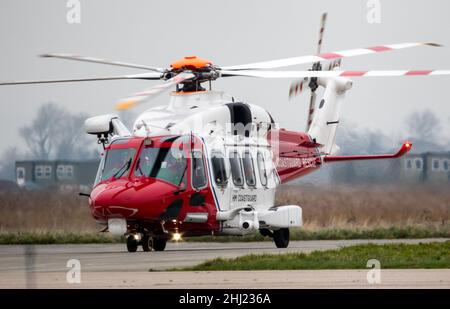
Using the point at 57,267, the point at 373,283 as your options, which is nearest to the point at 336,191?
the point at 57,267

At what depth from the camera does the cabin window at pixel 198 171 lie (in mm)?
23844

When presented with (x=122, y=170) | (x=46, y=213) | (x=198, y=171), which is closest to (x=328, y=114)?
(x=198, y=171)

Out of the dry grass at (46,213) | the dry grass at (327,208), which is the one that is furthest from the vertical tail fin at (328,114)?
the dry grass at (46,213)

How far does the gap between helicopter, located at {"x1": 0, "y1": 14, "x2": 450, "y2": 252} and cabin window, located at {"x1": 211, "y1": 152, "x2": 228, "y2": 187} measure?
2 centimetres

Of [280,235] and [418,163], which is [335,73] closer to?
[280,235]

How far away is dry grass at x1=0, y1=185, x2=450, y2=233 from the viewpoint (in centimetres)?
3084

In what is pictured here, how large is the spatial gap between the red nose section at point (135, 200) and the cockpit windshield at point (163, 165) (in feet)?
0.54

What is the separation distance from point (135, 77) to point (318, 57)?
13.2 feet

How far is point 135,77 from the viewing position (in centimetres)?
2569

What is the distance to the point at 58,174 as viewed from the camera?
31672mm

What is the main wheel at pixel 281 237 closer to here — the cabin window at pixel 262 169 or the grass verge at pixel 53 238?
the cabin window at pixel 262 169

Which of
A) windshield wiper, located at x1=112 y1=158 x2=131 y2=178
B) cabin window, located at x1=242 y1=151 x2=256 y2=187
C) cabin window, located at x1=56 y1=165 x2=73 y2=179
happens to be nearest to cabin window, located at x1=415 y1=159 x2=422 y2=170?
cabin window, located at x1=242 y1=151 x2=256 y2=187

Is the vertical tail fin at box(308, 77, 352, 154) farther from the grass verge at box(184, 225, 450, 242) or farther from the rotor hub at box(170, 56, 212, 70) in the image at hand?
the rotor hub at box(170, 56, 212, 70)
